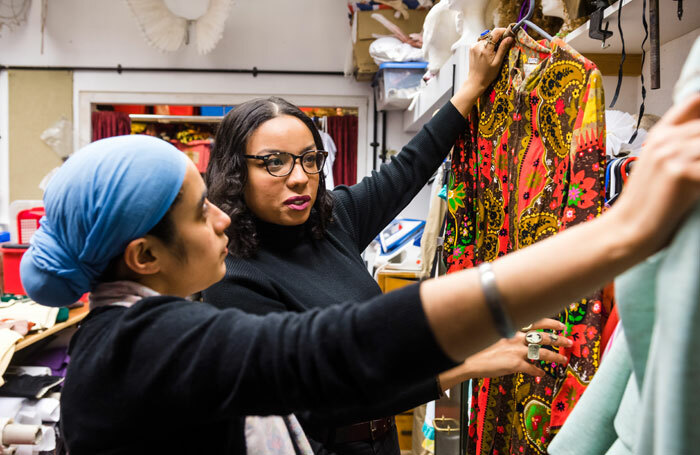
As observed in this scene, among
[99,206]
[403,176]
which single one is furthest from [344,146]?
[99,206]

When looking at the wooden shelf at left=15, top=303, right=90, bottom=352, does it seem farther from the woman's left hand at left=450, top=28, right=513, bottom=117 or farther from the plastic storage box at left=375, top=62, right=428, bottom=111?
the plastic storage box at left=375, top=62, right=428, bottom=111

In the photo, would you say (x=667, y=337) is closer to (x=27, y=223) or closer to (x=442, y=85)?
(x=442, y=85)

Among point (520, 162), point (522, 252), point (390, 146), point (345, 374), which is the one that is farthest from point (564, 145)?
point (390, 146)

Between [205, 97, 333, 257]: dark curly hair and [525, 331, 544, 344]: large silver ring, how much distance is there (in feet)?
2.03

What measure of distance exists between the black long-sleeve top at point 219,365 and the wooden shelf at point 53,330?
167 centimetres

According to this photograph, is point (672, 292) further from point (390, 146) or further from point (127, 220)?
point (390, 146)

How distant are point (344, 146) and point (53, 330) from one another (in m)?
2.45

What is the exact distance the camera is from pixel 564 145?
1045 millimetres

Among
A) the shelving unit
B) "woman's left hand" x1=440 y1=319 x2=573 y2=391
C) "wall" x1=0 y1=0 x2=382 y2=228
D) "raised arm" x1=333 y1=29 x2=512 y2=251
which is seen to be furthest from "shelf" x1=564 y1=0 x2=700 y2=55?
"wall" x1=0 y1=0 x2=382 y2=228

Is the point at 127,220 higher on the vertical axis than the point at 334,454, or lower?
higher

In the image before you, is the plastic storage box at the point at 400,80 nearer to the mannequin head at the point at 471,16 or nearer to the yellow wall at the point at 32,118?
the mannequin head at the point at 471,16

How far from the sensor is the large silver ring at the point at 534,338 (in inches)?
39.2

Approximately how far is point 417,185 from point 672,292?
1.14 metres

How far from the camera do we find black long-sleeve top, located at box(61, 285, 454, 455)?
1.96ft
